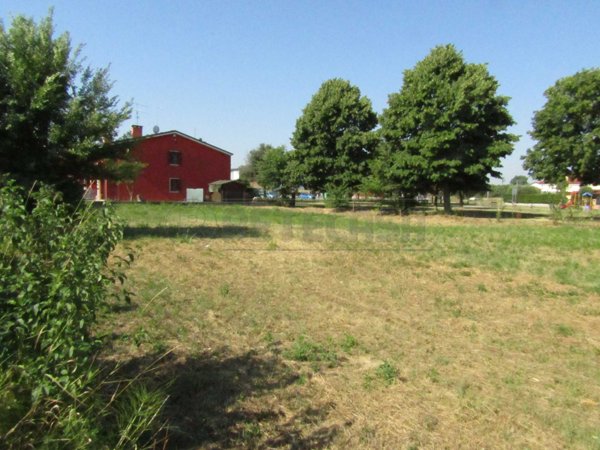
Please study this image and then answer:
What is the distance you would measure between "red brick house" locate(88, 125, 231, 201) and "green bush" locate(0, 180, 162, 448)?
113ft

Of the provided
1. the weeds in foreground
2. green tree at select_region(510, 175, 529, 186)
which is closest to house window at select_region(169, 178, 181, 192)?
the weeds in foreground

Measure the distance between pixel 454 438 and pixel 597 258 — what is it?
9.35m

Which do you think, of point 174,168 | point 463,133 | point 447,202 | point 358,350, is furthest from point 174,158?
point 358,350

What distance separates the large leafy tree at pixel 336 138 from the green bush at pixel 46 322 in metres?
26.8

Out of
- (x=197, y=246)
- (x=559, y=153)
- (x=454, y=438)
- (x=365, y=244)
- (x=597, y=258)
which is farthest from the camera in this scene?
(x=559, y=153)

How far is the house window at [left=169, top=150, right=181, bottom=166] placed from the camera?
125 ft

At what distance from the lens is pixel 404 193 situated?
25.4m

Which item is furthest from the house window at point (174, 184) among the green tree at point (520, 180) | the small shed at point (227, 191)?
the green tree at point (520, 180)

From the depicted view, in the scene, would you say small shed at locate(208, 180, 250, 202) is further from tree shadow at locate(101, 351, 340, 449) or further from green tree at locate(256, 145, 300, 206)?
tree shadow at locate(101, 351, 340, 449)

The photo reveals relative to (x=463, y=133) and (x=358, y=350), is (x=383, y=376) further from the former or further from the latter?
(x=463, y=133)

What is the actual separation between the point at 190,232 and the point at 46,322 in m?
8.90

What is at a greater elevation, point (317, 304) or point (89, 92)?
point (89, 92)

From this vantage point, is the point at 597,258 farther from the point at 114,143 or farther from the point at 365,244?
the point at 114,143

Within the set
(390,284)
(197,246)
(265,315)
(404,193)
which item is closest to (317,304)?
(265,315)
